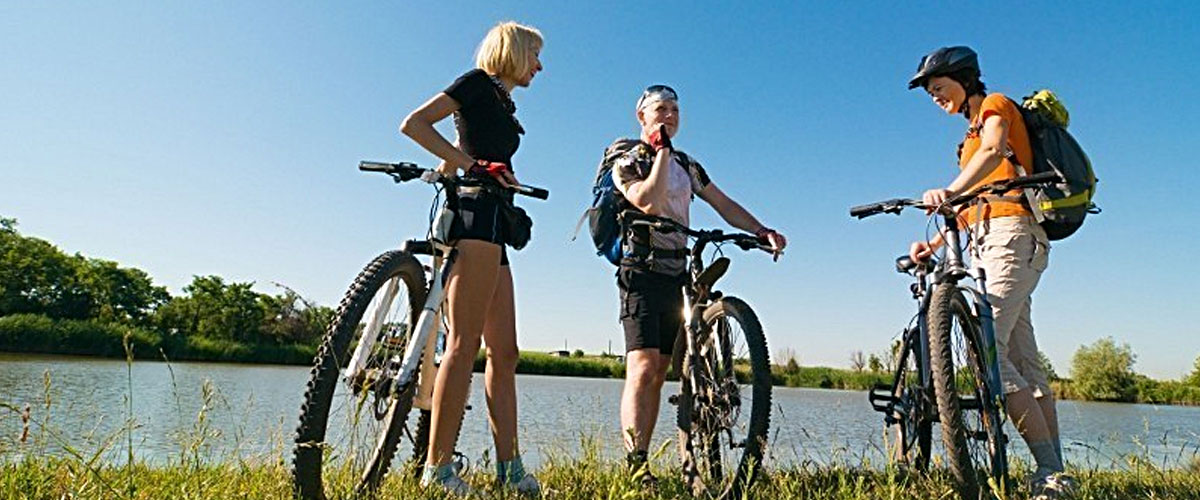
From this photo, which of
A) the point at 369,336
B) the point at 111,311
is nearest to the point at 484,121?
the point at 369,336

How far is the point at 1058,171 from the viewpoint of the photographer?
9.75 feet

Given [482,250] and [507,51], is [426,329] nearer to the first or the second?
[482,250]

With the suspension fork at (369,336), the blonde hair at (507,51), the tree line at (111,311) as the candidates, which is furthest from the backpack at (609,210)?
the tree line at (111,311)

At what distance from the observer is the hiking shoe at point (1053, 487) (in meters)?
2.74

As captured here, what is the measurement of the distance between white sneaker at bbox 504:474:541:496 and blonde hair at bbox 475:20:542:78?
5.52ft

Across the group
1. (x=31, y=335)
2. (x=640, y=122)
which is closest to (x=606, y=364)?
(x=31, y=335)

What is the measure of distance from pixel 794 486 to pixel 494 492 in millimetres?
1221

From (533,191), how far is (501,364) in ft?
2.53

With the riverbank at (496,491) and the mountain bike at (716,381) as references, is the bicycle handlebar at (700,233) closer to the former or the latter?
the mountain bike at (716,381)

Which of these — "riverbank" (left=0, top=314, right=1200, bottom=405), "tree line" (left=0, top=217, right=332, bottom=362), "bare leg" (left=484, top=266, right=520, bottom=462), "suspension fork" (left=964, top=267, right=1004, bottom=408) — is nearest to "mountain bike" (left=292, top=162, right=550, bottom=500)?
"bare leg" (left=484, top=266, right=520, bottom=462)

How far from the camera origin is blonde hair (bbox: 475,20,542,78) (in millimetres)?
2867

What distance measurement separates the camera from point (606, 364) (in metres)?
42.4

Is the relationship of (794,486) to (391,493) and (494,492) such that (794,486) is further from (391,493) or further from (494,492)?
(391,493)

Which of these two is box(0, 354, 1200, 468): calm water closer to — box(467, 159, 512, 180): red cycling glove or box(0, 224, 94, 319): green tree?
box(467, 159, 512, 180): red cycling glove
